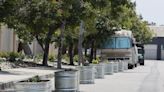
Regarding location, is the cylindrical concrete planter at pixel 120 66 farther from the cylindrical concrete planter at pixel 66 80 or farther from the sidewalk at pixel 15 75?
the cylindrical concrete planter at pixel 66 80

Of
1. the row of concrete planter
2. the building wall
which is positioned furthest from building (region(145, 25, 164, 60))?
the row of concrete planter

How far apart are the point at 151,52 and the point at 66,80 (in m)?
118

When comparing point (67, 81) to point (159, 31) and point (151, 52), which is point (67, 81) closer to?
point (151, 52)

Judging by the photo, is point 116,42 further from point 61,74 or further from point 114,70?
point 61,74

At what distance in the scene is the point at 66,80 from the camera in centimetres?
1878

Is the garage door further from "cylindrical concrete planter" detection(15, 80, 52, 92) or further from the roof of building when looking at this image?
"cylindrical concrete planter" detection(15, 80, 52, 92)

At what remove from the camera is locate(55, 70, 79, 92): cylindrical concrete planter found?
18.7 m

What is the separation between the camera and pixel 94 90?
22547 millimetres

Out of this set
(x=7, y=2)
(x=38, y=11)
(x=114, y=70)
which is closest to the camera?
(x=7, y=2)

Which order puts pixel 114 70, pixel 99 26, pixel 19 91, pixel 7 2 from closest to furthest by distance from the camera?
pixel 19 91, pixel 7 2, pixel 114 70, pixel 99 26

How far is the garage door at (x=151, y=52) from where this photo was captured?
135 metres

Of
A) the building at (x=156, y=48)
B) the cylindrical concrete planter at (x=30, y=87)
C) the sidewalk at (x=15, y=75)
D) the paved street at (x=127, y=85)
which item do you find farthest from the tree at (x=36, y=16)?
the building at (x=156, y=48)

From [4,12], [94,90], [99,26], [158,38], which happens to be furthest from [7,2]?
[158,38]

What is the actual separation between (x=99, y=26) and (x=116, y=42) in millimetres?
2196
